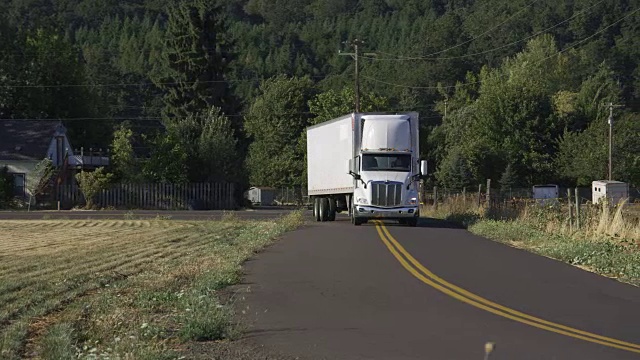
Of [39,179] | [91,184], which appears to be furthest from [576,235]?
[39,179]

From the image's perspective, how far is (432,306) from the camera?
566 inches

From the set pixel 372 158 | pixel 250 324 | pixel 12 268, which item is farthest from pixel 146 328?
pixel 372 158

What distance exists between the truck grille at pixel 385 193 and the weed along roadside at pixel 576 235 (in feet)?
9.12

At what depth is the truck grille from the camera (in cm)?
3600

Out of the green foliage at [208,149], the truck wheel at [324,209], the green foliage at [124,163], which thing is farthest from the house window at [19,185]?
the truck wheel at [324,209]

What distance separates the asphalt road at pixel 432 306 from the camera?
36.2 feet

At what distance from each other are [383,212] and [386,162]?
6.07 ft

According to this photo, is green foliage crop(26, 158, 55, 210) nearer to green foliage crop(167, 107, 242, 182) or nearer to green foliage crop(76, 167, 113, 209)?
green foliage crop(76, 167, 113, 209)

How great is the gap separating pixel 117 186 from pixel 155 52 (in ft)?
373

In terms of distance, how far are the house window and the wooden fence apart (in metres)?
4.51

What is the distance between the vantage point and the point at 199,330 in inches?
450

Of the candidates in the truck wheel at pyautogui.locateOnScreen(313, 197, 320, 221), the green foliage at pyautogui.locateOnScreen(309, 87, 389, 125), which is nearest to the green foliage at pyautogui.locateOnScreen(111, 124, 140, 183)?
the truck wheel at pyautogui.locateOnScreen(313, 197, 320, 221)

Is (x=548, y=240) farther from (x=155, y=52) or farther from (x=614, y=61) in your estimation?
(x=155, y=52)

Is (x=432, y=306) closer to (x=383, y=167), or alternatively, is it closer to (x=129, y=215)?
(x=383, y=167)
